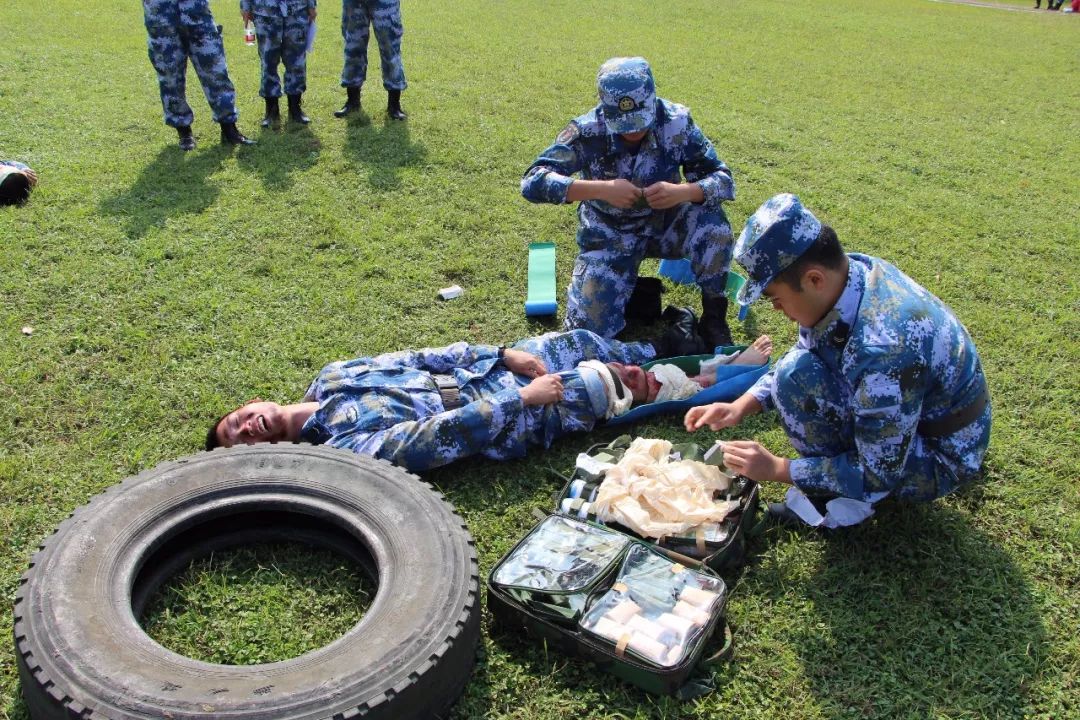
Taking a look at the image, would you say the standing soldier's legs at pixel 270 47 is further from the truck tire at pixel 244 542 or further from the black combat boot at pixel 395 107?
the truck tire at pixel 244 542

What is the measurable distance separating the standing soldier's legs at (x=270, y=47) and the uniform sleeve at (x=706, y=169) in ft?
16.4

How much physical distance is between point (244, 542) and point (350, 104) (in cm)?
631

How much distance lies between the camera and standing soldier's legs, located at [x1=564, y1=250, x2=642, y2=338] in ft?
15.5

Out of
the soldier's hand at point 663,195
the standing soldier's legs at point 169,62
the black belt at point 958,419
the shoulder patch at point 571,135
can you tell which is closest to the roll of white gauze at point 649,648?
the black belt at point 958,419

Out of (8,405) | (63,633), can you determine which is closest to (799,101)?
(8,405)

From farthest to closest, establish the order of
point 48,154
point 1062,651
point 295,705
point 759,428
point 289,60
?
point 289,60 → point 48,154 → point 759,428 → point 1062,651 → point 295,705

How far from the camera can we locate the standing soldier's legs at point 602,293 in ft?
15.5

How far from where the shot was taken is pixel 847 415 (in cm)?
319

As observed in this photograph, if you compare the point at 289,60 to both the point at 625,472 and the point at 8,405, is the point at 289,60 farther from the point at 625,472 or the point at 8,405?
the point at 625,472

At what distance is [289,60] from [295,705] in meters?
7.28

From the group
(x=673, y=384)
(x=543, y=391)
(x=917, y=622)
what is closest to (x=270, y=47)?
(x=543, y=391)

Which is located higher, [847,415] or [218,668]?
[847,415]

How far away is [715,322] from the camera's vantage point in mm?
4762

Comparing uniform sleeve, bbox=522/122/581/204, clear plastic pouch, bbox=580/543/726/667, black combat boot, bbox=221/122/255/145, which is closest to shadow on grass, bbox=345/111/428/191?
black combat boot, bbox=221/122/255/145
